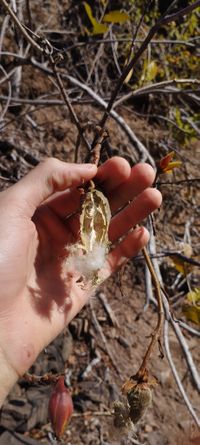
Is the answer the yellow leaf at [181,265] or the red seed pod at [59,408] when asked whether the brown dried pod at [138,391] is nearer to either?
the red seed pod at [59,408]

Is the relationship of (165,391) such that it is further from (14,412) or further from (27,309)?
(27,309)

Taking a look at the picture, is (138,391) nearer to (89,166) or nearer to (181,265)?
(89,166)

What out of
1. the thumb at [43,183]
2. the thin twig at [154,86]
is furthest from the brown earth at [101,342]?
the thumb at [43,183]

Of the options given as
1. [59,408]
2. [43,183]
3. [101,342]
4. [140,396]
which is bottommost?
[101,342]

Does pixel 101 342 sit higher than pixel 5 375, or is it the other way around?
pixel 5 375

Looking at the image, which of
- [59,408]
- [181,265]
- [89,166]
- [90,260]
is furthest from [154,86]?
[59,408]

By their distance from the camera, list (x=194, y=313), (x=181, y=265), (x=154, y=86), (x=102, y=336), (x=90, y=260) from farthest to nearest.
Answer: (x=102, y=336)
(x=181, y=265)
(x=194, y=313)
(x=154, y=86)
(x=90, y=260)

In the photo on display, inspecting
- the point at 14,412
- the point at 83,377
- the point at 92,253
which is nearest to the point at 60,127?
the point at 83,377

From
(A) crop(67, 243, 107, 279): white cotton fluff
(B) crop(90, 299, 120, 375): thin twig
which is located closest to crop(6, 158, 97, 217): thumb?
(A) crop(67, 243, 107, 279): white cotton fluff

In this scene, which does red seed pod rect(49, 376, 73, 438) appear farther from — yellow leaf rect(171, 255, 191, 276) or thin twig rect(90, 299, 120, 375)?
thin twig rect(90, 299, 120, 375)
